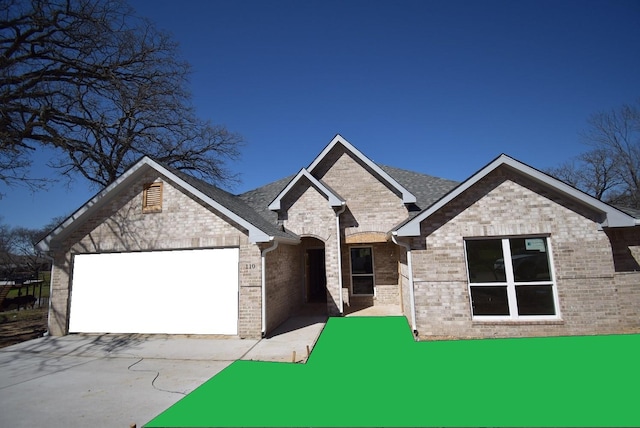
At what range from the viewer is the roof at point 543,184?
25.3 feet

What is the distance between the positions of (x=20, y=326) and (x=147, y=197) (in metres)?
8.81

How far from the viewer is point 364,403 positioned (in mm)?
4836

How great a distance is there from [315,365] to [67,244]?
391 inches

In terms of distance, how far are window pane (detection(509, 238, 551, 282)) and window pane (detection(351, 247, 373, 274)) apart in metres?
6.32

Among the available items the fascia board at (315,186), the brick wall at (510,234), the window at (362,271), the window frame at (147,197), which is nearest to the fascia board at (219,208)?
the window frame at (147,197)

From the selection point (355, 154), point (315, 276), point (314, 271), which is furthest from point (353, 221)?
point (315, 276)

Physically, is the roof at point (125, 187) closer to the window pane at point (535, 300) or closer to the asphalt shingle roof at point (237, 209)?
the asphalt shingle roof at point (237, 209)

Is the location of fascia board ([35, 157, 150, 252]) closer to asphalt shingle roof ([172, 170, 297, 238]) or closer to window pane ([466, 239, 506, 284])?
asphalt shingle roof ([172, 170, 297, 238])

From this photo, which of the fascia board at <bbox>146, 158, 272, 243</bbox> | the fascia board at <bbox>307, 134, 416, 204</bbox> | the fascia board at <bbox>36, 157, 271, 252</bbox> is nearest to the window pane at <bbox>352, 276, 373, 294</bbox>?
the fascia board at <bbox>307, 134, 416, 204</bbox>

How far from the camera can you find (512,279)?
8.11 m

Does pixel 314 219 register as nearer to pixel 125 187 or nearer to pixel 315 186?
pixel 315 186

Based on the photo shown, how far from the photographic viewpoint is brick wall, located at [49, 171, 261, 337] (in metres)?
9.26

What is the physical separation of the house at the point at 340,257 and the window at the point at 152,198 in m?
0.04

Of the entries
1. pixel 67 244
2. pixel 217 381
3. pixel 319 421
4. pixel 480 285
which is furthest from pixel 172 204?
pixel 480 285
